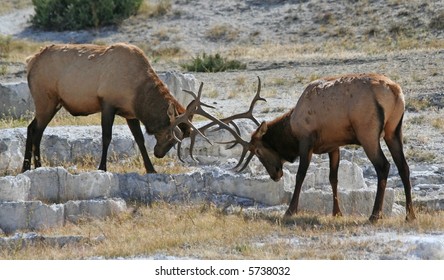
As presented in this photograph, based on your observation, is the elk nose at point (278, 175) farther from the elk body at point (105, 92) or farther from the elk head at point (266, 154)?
the elk body at point (105, 92)

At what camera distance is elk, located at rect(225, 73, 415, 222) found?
15109 mm

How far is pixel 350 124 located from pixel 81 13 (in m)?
29.6

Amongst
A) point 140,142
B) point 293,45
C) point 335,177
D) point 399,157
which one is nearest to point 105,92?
point 140,142

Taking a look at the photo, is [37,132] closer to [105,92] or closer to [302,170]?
[105,92]

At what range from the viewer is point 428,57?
101 ft

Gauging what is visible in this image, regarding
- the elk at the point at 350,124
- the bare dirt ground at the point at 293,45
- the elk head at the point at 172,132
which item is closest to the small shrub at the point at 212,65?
the bare dirt ground at the point at 293,45

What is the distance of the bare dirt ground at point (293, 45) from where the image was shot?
78.3 ft

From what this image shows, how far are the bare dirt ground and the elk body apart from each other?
4.10 metres

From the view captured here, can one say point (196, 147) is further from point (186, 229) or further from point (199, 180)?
point (186, 229)

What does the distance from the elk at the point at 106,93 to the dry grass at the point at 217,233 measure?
210 cm

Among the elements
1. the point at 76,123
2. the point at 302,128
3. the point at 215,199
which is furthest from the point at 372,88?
the point at 76,123

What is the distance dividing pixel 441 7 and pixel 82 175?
24.6 meters

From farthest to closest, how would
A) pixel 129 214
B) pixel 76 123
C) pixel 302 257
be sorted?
1. pixel 76 123
2. pixel 129 214
3. pixel 302 257

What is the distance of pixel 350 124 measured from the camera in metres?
15.4
